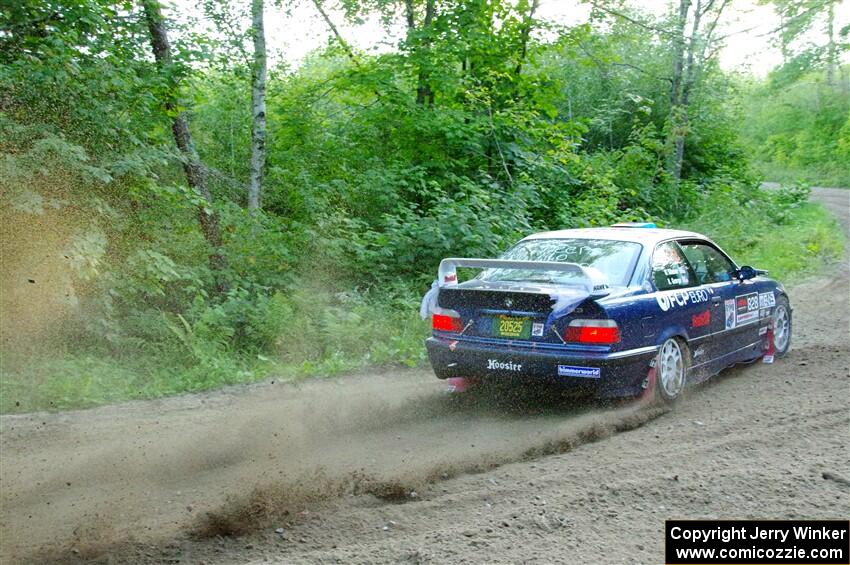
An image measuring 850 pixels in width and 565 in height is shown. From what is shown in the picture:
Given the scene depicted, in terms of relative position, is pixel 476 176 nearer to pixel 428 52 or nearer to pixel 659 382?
pixel 428 52

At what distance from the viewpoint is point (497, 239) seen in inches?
439

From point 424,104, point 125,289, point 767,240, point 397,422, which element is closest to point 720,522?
point 397,422

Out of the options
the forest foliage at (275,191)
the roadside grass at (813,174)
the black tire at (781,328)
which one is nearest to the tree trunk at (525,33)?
the forest foliage at (275,191)

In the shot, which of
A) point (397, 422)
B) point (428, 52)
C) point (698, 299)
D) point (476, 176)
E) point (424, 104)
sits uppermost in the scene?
point (428, 52)

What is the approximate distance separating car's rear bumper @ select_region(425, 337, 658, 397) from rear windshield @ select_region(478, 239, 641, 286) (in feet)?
2.27

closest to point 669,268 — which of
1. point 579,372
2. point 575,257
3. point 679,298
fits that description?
point 679,298

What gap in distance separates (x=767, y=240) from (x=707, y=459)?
14146 millimetres

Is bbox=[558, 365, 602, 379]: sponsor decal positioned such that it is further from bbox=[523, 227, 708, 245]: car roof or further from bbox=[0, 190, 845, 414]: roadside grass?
bbox=[0, 190, 845, 414]: roadside grass

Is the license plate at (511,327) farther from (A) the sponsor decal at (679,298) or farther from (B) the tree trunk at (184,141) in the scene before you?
(B) the tree trunk at (184,141)

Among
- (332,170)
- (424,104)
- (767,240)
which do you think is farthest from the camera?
(767,240)

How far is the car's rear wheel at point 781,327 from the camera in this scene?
855 centimetres

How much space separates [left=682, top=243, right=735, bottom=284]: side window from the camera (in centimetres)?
738

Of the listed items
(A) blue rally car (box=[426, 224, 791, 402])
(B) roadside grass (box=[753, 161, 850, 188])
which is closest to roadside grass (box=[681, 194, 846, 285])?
(A) blue rally car (box=[426, 224, 791, 402])

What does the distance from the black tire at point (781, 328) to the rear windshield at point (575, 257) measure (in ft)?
9.18
